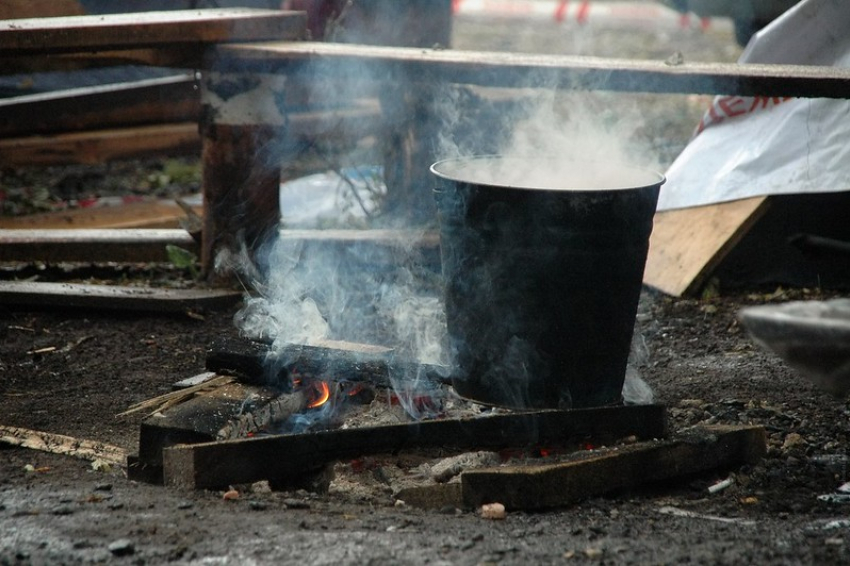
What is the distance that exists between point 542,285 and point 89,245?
3.06 metres

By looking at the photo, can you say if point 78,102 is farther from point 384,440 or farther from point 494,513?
point 494,513

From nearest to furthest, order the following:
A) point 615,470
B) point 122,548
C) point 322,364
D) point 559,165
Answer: point 122,548, point 615,470, point 322,364, point 559,165

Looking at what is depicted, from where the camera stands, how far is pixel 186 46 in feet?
15.4

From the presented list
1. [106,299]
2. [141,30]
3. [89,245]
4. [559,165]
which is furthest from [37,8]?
[559,165]

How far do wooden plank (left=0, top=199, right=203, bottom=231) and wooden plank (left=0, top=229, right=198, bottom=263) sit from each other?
0.63 m

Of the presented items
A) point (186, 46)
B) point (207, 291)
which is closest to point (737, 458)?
point (207, 291)

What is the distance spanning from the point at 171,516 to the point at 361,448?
2.03ft

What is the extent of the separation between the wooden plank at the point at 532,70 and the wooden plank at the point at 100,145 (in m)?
2.85

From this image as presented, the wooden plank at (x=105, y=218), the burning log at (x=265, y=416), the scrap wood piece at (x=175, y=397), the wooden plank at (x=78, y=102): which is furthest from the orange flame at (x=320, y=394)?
the wooden plank at (x=78, y=102)

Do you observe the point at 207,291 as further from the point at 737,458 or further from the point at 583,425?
the point at 737,458

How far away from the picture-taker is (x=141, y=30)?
4.39 m

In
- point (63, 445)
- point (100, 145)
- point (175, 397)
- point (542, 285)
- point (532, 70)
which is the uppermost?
point (532, 70)

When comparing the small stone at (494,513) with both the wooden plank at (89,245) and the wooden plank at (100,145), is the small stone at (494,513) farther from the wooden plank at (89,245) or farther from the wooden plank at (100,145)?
the wooden plank at (100,145)

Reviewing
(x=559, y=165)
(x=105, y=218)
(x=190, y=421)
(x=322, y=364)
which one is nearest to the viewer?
(x=190, y=421)
